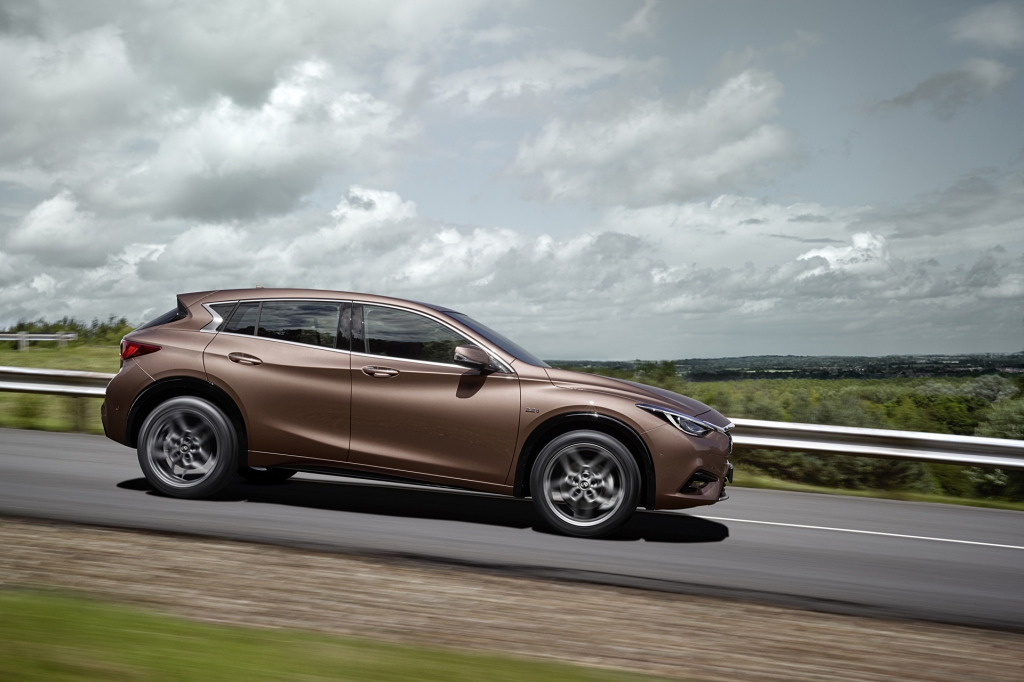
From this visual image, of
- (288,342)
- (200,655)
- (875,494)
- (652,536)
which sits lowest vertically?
(875,494)

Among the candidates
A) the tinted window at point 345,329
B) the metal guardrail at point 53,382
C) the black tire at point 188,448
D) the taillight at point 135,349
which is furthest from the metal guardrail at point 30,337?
the tinted window at point 345,329

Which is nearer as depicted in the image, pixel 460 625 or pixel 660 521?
pixel 460 625

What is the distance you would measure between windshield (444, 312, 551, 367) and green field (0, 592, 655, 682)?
3207 mm

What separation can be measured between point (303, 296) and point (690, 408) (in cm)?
318

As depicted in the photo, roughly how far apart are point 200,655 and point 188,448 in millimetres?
3834

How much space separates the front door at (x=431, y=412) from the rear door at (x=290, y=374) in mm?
167

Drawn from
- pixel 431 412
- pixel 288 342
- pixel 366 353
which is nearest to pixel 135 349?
pixel 288 342

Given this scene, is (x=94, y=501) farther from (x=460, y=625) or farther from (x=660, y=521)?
(x=660, y=521)

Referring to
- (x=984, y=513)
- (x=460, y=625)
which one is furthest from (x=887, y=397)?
(x=460, y=625)

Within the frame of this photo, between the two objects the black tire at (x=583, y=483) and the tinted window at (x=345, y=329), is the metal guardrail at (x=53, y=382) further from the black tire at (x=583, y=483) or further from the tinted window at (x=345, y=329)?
the black tire at (x=583, y=483)

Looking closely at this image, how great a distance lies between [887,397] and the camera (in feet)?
44.0

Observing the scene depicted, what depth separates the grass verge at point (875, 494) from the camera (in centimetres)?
1002

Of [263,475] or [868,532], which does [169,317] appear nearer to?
[263,475]

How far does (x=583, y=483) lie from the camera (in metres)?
6.48
